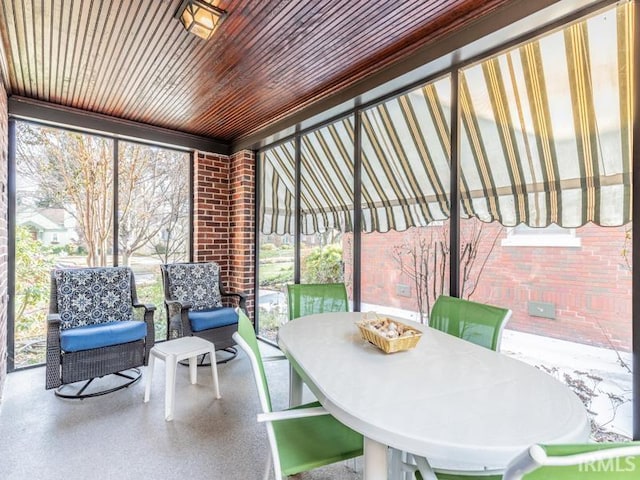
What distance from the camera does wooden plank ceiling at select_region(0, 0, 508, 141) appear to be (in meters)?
2.13

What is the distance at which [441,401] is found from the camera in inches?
46.9

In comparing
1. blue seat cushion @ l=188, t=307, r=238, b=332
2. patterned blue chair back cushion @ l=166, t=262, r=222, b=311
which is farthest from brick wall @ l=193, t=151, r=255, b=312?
blue seat cushion @ l=188, t=307, r=238, b=332

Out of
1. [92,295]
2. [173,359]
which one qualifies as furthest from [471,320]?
[92,295]

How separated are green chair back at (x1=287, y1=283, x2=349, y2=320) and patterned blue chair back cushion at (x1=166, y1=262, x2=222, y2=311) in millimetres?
1622

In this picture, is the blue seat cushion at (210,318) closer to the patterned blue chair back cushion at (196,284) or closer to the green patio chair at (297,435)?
the patterned blue chair back cushion at (196,284)

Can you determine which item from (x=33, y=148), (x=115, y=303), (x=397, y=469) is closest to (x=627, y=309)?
(x=397, y=469)

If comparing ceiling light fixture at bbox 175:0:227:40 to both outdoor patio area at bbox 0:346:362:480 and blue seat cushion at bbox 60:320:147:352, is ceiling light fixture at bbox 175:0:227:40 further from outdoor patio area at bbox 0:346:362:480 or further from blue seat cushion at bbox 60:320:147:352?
outdoor patio area at bbox 0:346:362:480

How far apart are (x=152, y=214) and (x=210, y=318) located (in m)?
1.66

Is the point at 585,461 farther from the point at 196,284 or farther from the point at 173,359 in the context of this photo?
the point at 196,284

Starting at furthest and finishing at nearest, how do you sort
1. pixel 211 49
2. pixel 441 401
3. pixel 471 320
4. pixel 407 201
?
1. pixel 407 201
2. pixel 211 49
3. pixel 471 320
4. pixel 441 401

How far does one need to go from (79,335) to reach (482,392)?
10.1 feet

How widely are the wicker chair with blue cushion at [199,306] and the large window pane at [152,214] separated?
49 centimetres

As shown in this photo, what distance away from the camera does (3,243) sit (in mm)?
2920

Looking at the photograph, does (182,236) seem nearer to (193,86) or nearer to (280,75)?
(193,86)
